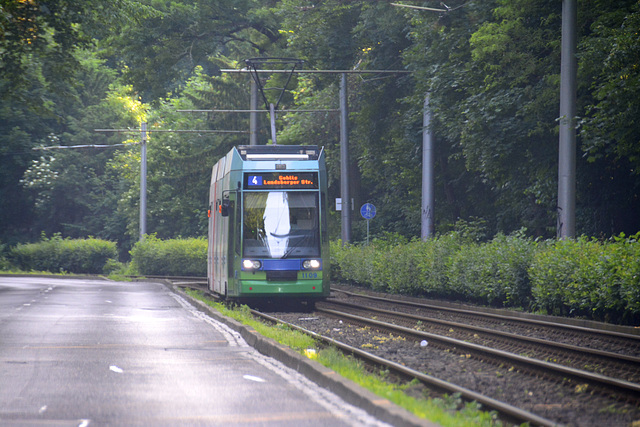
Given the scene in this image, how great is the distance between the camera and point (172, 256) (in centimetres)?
4762

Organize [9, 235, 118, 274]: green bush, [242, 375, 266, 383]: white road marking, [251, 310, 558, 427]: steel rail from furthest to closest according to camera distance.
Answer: [9, 235, 118, 274]: green bush, [242, 375, 266, 383]: white road marking, [251, 310, 558, 427]: steel rail

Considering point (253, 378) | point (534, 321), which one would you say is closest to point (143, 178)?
point (534, 321)

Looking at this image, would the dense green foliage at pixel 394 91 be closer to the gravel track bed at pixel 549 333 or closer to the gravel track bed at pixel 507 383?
the gravel track bed at pixel 549 333

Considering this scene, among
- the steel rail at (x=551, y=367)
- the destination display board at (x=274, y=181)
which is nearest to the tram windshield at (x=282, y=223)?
the destination display board at (x=274, y=181)

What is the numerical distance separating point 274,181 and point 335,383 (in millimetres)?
11227

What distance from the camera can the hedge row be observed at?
1515cm

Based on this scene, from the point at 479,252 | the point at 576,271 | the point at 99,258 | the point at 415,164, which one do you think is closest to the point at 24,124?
the point at 99,258

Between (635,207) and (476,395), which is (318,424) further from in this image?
(635,207)

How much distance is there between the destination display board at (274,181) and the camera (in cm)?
1897

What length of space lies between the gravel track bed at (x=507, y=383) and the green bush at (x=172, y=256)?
33.8 metres

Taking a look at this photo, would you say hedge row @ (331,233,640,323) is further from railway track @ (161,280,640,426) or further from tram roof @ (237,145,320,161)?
tram roof @ (237,145,320,161)

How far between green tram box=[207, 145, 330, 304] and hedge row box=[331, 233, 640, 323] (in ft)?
14.5

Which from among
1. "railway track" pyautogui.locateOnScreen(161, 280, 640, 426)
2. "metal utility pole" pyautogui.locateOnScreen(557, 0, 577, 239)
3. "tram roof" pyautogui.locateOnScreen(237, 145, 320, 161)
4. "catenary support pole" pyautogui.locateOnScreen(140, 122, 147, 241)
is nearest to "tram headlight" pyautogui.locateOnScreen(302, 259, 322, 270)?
"railway track" pyautogui.locateOnScreen(161, 280, 640, 426)

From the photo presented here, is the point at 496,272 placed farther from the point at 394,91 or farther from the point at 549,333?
the point at 394,91
